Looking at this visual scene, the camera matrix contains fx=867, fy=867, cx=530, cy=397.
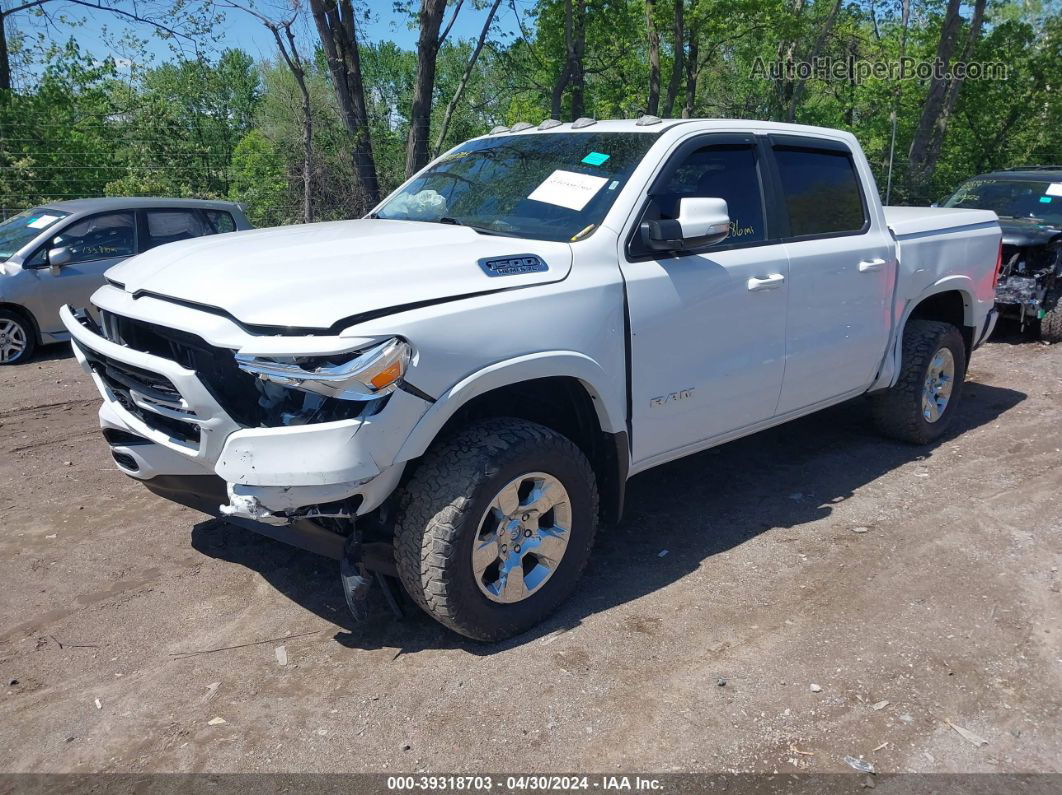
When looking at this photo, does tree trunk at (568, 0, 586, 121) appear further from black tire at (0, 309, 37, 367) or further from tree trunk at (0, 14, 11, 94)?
black tire at (0, 309, 37, 367)

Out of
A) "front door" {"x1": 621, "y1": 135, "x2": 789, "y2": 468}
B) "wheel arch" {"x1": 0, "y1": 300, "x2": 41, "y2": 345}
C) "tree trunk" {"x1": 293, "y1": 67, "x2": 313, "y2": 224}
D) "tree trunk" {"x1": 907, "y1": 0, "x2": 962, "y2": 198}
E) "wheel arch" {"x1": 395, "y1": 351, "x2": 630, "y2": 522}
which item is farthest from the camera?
"tree trunk" {"x1": 907, "y1": 0, "x2": 962, "y2": 198}

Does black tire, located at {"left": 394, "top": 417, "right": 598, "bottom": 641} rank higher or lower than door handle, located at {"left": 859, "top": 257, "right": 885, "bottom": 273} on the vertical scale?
lower

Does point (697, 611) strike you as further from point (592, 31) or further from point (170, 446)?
point (592, 31)

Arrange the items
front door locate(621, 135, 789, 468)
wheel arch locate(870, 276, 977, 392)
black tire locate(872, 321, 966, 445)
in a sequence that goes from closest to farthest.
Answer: front door locate(621, 135, 789, 468), wheel arch locate(870, 276, 977, 392), black tire locate(872, 321, 966, 445)

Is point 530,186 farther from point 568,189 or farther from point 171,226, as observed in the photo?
point 171,226

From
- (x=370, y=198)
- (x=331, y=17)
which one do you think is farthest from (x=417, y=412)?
(x=331, y=17)

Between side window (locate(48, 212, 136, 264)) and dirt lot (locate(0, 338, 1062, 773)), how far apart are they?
465 cm

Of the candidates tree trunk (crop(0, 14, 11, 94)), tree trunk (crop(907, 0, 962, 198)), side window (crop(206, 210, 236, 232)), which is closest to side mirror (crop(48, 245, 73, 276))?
side window (crop(206, 210, 236, 232))

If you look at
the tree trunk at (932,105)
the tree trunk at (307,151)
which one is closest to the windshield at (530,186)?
the tree trunk at (307,151)

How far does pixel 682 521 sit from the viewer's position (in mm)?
4836

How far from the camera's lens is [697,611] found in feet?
12.7

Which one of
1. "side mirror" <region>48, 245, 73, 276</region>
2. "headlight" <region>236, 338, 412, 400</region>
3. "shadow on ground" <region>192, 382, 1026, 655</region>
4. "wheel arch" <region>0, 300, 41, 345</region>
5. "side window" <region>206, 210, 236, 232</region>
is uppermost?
"headlight" <region>236, 338, 412, 400</region>

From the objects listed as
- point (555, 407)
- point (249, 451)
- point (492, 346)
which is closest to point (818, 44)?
point (555, 407)

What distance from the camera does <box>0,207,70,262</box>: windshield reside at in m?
9.20
